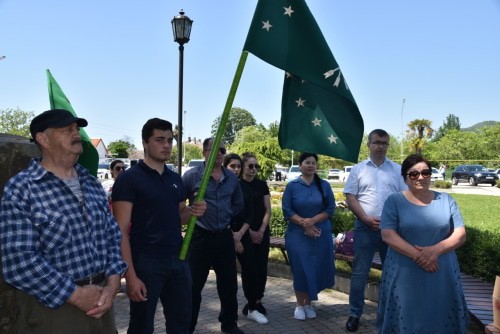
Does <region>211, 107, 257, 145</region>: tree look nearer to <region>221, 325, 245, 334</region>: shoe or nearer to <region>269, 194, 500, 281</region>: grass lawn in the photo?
<region>269, 194, 500, 281</region>: grass lawn

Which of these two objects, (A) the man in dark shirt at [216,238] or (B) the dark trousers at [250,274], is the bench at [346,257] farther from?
(A) the man in dark shirt at [216,238]

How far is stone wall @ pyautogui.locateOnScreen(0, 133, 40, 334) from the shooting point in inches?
95.9

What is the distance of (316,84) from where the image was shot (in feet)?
11.5

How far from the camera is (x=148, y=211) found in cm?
323

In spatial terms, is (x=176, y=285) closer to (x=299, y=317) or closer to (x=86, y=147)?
(x=86, y=147)

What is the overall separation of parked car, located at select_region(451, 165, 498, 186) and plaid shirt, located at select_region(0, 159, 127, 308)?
130 ft

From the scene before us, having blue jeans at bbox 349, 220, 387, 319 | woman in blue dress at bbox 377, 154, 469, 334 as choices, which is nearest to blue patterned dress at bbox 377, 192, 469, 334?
woman in blue dress at bbox 377, 154, 469, 334

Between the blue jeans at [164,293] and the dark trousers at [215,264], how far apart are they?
0.93m

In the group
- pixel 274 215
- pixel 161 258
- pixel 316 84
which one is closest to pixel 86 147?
pixel 161 258

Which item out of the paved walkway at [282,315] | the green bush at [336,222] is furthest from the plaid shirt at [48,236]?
the green bush at [336,222]

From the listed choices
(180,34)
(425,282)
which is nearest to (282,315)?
(425,282)

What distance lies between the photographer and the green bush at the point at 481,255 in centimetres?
555

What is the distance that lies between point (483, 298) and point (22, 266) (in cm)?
439

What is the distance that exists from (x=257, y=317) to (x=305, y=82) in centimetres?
283
